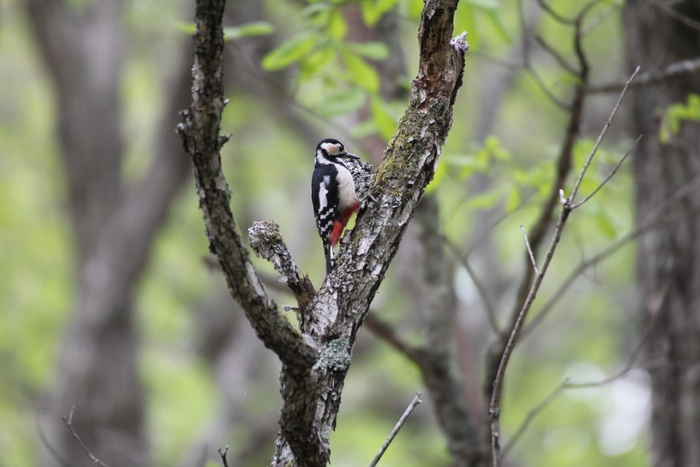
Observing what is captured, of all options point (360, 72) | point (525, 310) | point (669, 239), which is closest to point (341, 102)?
point (360, 72)

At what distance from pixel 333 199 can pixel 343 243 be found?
1.34m

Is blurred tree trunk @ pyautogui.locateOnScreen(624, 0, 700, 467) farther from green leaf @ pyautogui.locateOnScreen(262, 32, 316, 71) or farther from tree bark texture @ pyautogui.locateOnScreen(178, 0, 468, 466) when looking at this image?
tree bark texture @ pyautogui.locateOnScreen(178, 0, 468, 466)

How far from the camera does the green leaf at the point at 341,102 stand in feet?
12.2

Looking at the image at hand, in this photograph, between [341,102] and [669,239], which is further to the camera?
[669,239]

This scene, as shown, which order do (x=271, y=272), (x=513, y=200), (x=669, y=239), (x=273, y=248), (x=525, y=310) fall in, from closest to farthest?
(x=525, y=310)
(x=273, y=248)
(x=513, y=200)
(x=669, y=239)
(x=271, y=272)

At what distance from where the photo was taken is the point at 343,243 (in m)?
2.46

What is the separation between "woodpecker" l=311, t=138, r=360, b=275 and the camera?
3602 mm

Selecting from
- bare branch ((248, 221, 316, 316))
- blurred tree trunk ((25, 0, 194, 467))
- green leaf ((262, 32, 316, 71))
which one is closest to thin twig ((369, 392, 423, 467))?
bare branch ((248, 221, 316, 316))

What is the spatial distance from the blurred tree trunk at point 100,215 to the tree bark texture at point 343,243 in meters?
5.64

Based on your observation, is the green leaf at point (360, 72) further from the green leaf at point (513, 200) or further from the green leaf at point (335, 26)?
the green leaf at point (513, 200)

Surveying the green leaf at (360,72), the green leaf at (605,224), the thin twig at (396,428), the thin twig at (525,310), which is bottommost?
the thin twig at (396,428)

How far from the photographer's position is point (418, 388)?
37.6ft

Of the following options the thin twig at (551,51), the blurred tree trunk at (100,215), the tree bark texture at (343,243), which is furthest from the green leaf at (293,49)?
the blurred tree trunk at (100,215)

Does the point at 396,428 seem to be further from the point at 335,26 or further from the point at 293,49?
the point at 335,26
